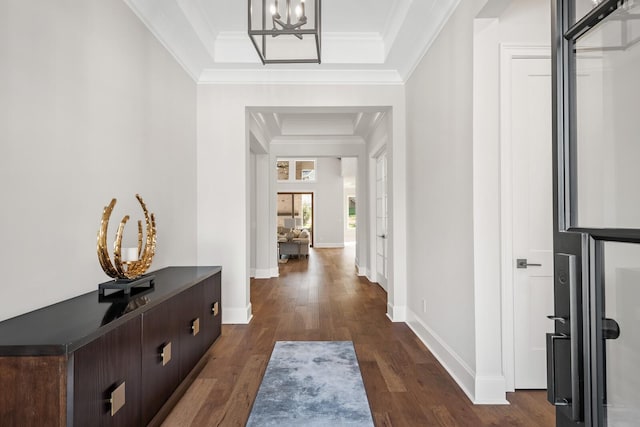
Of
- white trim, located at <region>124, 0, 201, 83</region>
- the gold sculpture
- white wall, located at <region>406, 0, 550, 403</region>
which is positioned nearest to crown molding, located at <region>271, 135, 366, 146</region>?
white trim, located at <region>124, 0, 201, 83</region>

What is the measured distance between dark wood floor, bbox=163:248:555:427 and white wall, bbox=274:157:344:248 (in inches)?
337

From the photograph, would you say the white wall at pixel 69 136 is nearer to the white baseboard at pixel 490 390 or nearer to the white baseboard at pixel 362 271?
the white baseboard at pixel 490 390

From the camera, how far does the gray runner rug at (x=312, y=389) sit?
2.08m

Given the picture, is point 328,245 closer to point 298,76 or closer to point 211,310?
point 298,76

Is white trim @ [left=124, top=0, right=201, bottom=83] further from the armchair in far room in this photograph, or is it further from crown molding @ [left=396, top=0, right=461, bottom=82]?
the armchair in far room

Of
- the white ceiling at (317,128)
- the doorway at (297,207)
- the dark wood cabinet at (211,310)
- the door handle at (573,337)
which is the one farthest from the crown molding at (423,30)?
the doorway at (297,207)

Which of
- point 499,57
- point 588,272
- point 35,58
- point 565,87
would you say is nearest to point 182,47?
point 35,58

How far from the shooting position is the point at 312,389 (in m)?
2.44

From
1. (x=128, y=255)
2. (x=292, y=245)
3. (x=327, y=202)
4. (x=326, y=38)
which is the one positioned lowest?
(x=292, y=245)

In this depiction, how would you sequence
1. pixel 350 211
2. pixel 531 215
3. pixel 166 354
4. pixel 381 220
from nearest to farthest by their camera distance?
pixel 166 354 → pixel 531 215 → pixel 381 220 → pixel 350 211

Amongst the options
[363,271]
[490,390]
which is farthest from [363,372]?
[363,271]

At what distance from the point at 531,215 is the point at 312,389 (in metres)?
1.90

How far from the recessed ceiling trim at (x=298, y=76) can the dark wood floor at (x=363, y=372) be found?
2669 millimetres

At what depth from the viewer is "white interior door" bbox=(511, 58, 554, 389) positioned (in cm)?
233
